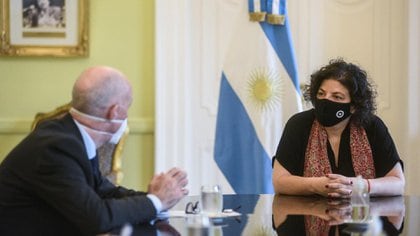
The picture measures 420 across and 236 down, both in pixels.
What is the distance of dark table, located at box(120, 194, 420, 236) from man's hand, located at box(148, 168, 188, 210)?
2.8 inches

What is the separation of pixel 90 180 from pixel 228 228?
1.43ft

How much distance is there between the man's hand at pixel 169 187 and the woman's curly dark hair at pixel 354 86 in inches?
45.9

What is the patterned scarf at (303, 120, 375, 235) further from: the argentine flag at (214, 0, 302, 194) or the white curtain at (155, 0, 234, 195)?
the white curtain at (155, 0, 234, 195)

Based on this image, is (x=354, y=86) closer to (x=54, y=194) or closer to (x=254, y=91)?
(x=254, y=91)

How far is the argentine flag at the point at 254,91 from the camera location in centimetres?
414

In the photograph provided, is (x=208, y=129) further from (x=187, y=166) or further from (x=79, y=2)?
(x=79, y=2)

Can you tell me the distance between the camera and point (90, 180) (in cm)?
205

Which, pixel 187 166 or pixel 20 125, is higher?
pixel 20 125

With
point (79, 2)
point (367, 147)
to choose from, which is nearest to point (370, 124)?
point (367, 147)

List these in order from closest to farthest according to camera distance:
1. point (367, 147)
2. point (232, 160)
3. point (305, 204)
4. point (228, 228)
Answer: point (228, 228), point (305, 204), point (367, 147), point (232, 160)

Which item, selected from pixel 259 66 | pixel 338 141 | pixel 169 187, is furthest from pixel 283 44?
pixel 169 187

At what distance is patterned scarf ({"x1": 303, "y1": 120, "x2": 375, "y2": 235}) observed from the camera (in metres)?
3.02

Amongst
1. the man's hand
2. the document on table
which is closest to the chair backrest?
the document on table

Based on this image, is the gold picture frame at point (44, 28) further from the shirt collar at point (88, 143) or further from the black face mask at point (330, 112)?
the shirt collar at point (88, 143)
